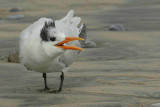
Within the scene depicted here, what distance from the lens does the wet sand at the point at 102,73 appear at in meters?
6.16

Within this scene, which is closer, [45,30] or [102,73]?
[45,30]

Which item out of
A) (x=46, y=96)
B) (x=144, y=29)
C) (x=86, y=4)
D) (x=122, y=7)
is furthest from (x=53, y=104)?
(x=86, y=4)

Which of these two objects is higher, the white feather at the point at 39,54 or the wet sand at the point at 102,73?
the white feather at the point at 39,54

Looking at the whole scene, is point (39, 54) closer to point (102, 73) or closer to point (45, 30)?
point (45, 30)

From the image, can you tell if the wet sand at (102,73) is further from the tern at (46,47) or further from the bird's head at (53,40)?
the bird's head at (53,40)

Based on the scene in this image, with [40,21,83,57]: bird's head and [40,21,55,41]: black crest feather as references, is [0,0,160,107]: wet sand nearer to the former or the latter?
[40,21,83,57]: bird's head

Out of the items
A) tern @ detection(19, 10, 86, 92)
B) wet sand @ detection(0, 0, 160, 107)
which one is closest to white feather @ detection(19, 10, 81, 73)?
tern @ detection(19, 10, 86, 92)

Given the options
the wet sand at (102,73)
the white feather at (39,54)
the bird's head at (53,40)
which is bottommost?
the wet sand at (102,73)

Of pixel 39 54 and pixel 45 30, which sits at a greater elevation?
pixel 45 30

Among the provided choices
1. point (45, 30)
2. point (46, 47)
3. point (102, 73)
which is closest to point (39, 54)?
point (46, 47)

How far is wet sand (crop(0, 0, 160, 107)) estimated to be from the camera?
6160 millimetres

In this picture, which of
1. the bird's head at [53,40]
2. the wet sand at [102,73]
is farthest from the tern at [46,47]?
the wet sand at [102,73]

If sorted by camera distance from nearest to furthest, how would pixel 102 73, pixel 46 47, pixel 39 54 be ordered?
pixel 46 47, pixel 39 54, pixel 102 73

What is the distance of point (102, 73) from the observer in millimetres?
7957
